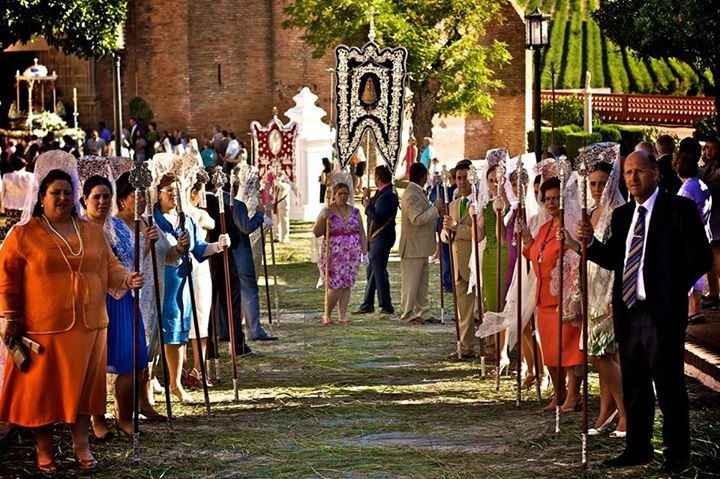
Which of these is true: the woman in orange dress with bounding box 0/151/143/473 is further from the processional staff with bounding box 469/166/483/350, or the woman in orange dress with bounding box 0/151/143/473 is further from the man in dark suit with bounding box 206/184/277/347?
the processional staff with bounding box 469/166/483/350

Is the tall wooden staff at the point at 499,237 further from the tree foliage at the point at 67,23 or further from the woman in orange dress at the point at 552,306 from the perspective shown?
the tree foliage at the point at 67,23

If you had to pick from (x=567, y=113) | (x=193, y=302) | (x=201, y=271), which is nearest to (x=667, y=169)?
(x=201, y=271)

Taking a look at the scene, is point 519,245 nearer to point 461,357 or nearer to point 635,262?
point 635,262

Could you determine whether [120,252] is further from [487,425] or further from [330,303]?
[330,303]

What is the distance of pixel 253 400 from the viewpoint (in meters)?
13.0

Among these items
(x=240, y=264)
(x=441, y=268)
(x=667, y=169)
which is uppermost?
(x=667, y=169)

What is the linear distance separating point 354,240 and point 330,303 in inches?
27.5

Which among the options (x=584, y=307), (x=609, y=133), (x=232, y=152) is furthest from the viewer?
(x=609, y=133)

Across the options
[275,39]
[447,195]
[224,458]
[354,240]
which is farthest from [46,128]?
[224,458]

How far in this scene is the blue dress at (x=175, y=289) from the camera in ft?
40.5

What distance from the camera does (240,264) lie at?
1602cm

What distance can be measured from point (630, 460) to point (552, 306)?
6.38 feet

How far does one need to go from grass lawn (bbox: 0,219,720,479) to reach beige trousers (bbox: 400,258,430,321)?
2113 mm

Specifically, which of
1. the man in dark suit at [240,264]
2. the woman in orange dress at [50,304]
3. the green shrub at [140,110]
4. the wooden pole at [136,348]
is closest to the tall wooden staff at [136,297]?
the wooden pole at [136,348]
